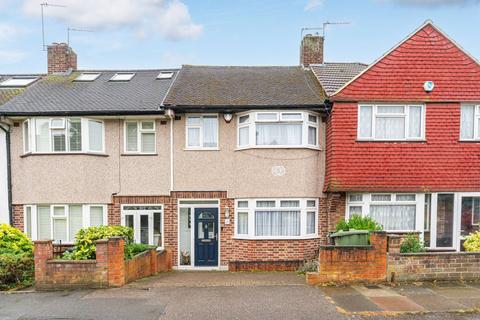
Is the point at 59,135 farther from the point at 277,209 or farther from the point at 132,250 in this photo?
the point at 277,209

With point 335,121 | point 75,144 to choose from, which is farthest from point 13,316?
point 335,121

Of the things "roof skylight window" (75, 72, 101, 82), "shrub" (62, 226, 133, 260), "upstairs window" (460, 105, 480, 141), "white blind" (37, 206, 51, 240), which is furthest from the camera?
"roof skylight window" (75, 72, 101, 82)

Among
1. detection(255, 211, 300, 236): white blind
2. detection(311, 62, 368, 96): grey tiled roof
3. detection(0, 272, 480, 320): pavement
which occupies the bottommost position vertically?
detection(0, 272, 480, 320): pavement

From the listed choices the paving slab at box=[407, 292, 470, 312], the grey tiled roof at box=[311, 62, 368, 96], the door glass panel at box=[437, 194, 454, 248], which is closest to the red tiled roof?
the grey tiled roof at box=[311, 62, 368, 96]

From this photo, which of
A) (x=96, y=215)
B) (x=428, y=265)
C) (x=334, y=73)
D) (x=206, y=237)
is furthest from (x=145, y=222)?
(x=334, y=73)

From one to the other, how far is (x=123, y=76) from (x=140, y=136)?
4.47 meters

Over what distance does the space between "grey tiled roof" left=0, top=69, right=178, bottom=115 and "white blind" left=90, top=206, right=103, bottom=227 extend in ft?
10.0

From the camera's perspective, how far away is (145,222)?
36.5 feet

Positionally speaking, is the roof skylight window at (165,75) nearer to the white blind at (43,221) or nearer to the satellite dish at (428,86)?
the white blind at (43,221)

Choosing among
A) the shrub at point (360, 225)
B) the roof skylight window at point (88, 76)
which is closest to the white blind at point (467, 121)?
the shrub at point (360, 225)

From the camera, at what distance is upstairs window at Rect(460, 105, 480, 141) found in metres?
10.3

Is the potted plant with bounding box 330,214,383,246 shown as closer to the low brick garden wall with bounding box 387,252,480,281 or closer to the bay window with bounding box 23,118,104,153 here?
the low brick garden wall with bounding box 387,252,480,281

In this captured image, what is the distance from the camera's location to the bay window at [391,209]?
1042 cm

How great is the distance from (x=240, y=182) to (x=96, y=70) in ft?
29.3
